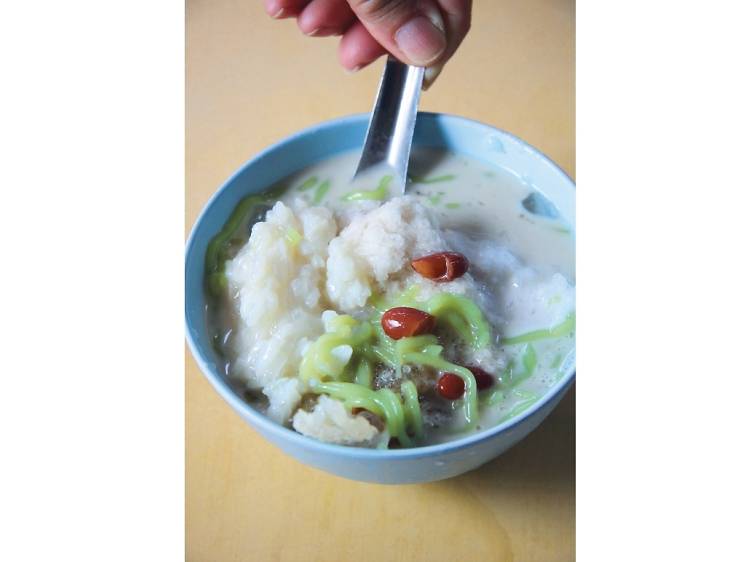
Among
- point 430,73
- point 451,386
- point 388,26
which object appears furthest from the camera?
point 430,73

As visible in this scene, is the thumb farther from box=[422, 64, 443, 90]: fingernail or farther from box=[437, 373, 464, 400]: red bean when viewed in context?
box=[437, 373, 464, 400]: red bean

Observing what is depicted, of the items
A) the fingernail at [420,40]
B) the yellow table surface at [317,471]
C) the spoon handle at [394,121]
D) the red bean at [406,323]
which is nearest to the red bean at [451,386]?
the red bean at [406,323]

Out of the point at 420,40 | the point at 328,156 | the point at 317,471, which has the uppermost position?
the point at 420,40

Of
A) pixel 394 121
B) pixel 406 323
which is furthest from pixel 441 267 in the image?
pixel 394 121

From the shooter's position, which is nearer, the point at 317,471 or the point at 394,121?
the point at 317,471

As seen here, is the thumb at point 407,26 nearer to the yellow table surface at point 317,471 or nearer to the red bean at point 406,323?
the yellow table surface at point 317,471

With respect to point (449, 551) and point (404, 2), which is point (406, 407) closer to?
point (449, 551)

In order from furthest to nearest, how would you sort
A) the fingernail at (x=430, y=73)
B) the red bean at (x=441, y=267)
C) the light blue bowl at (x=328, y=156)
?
the fingernail at (x=430, y=73) → the red bean at (x=441, y=267) → the light blue bowl at (x=328, y=156)

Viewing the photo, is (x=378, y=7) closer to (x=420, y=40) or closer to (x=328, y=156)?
(x=420, y=40)
